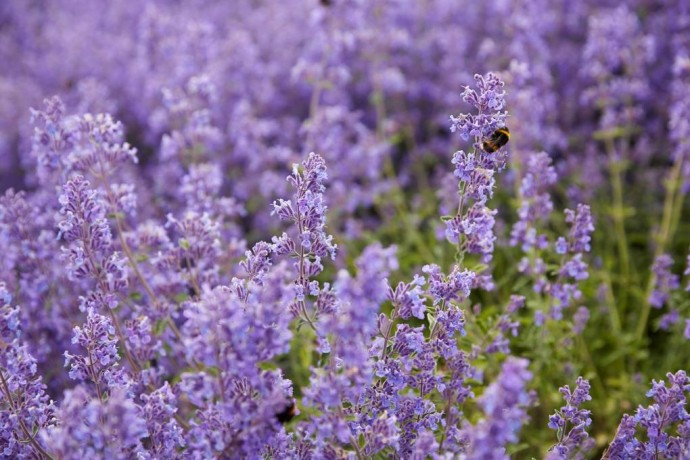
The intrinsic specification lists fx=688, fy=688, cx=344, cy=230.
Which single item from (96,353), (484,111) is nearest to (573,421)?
(484,111)

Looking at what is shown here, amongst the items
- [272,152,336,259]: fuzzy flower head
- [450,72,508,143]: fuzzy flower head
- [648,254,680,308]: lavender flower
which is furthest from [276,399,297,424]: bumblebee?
[648,254,680,308]: lavender flower

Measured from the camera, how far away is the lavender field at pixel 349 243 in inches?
87.0

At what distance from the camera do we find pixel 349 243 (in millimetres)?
4750

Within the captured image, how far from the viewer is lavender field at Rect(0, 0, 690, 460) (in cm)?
221

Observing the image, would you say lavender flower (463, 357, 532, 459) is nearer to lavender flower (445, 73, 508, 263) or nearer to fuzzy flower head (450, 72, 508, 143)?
lavender flower (445, 73, 508, 263)

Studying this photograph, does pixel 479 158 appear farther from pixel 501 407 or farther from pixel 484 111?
pixel 501 407

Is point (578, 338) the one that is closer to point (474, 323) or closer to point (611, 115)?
point (474, 323)

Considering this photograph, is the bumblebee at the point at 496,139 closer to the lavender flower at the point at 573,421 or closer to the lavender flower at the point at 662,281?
the lavender flower at the point at 573,421

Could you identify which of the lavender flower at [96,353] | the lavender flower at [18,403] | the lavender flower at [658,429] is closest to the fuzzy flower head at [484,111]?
the lavender flower at [658,429]

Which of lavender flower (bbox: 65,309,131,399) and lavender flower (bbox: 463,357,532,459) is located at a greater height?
lavender flower (bbox: 65,309,131,399)

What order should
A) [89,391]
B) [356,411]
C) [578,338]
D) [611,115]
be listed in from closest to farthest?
[356,411] < [89,391] < [578,338] < [611,115]

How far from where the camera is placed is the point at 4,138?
6.05 metres

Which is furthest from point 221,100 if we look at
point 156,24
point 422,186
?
point 422,186

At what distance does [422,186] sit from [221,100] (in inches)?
72.0
